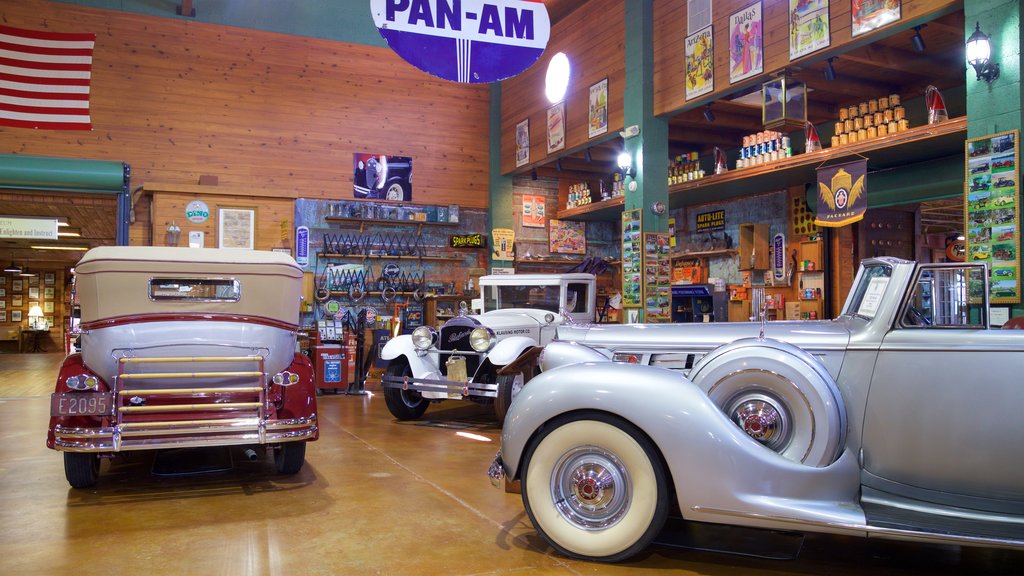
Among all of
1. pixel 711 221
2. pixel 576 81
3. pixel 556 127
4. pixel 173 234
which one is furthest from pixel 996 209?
pixel 173 234

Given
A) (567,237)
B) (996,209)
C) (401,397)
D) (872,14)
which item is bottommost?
(401,397)

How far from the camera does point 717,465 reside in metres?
2.54

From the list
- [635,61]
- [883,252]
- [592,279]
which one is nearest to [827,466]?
[592,279]

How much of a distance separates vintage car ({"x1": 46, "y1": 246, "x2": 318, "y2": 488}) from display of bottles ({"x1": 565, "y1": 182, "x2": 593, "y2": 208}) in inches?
312

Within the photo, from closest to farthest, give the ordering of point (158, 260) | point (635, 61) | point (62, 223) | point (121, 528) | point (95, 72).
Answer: point (121, 528), point (158, 260), point (635, 61), point (95, 72), point (62, 223)

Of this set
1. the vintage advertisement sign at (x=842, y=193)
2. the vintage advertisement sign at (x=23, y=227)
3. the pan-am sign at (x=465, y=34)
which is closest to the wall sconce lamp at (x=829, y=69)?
the vintage advertisement sign at (x=842, y=193)

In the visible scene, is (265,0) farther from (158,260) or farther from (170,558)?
(170,558)

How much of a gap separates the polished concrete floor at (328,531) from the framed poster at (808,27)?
183 inches

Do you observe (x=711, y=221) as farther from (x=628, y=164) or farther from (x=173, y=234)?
(x=173, y=234)

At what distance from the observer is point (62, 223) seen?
12734mm

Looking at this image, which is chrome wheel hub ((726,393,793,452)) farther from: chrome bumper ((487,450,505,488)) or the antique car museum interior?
chrome bumper ((487,450,505,488))

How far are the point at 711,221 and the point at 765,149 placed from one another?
250cm

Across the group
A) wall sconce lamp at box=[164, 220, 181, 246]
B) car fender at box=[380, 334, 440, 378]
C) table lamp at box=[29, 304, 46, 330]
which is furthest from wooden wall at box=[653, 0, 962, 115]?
table lamp at box=[29, 304, 46, 330]

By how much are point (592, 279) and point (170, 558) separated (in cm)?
546
